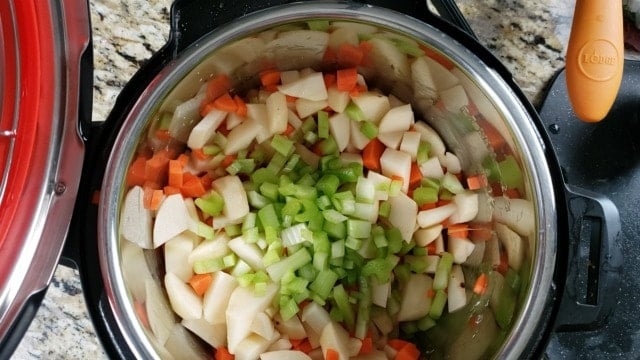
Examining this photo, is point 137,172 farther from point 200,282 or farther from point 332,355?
point 332,355

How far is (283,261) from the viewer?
3.18ft

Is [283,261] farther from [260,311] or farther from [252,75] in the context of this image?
[252,75]

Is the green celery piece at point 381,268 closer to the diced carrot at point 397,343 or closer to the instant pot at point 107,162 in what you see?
the diced carrot at point 397,343

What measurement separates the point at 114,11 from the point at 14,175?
13.9 inches

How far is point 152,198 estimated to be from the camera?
3.03 feet

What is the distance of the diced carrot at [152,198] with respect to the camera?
3.00 feet

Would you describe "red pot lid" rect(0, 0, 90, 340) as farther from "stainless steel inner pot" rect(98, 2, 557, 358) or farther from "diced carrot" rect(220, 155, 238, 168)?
"diced carrot" rect(220, 155, 238, 168)

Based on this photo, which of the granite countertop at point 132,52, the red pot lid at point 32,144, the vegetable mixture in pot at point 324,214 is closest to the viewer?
the red pot lid at point 32,144

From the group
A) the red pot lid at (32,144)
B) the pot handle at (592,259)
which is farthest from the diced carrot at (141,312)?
the pot handle at (592,259)

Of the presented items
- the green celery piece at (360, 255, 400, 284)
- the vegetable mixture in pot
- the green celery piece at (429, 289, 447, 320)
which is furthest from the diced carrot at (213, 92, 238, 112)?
the green celery piece at (429, 289, 447, 320)

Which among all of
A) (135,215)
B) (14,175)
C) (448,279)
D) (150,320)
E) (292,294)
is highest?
(14,175)

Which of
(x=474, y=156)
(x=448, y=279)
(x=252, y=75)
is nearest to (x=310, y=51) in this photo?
(x=252, y=75)

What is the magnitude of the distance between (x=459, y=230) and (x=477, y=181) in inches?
3.1

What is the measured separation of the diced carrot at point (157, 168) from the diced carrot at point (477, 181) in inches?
18.1
